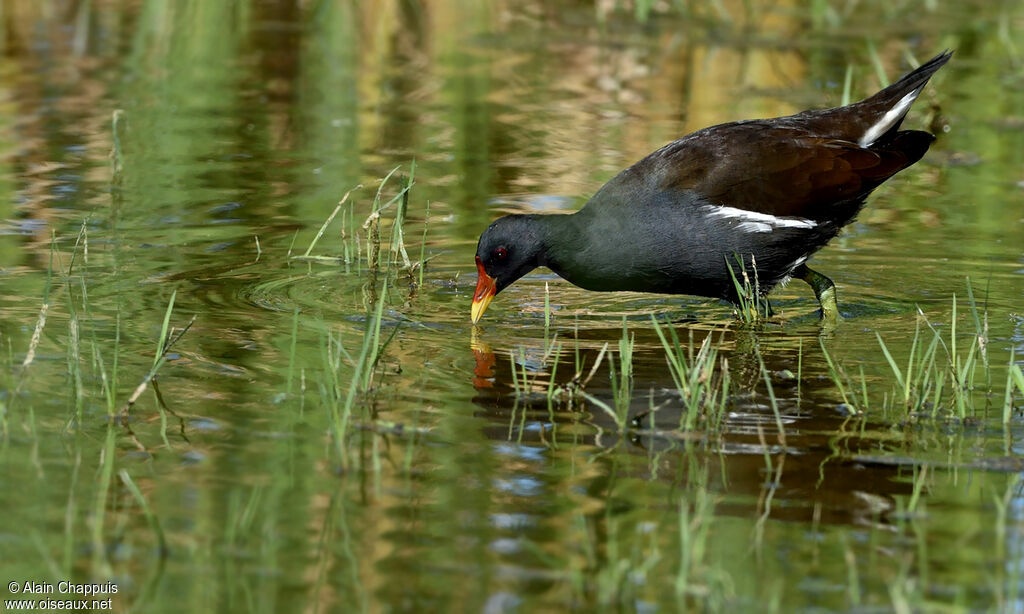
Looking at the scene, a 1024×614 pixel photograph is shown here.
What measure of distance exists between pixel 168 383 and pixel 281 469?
0.87 meters

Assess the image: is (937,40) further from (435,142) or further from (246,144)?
(246,144)

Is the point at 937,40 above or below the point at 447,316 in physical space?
above

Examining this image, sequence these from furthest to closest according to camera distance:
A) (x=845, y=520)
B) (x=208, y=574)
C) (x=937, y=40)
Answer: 1. (x=937, y=40)
2. (x=845, y=520)
3. (x=208, y=574)

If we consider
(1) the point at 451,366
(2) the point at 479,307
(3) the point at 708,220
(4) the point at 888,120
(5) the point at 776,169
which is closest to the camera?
(1) the point at 451,366

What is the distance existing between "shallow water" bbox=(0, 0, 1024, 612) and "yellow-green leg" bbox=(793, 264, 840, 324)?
0.08 meters

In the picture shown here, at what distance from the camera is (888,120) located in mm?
6105

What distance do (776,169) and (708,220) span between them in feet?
1.19

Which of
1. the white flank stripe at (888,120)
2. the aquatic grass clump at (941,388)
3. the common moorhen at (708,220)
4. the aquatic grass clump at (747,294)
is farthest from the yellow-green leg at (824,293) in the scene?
the aquatic grass clump at (941,388)

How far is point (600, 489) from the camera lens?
12.2 ft

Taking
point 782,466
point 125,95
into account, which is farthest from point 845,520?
point 125,95

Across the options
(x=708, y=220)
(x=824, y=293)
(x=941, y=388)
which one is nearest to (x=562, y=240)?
(x=708, y=220)

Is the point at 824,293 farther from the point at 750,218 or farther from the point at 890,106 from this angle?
the point at 890,106

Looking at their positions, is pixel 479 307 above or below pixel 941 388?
below

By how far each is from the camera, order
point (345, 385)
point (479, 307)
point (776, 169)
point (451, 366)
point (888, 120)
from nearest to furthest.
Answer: point (345, 385), point (451, 366), point (479, 307), point (776, 169), point (888, 120)
